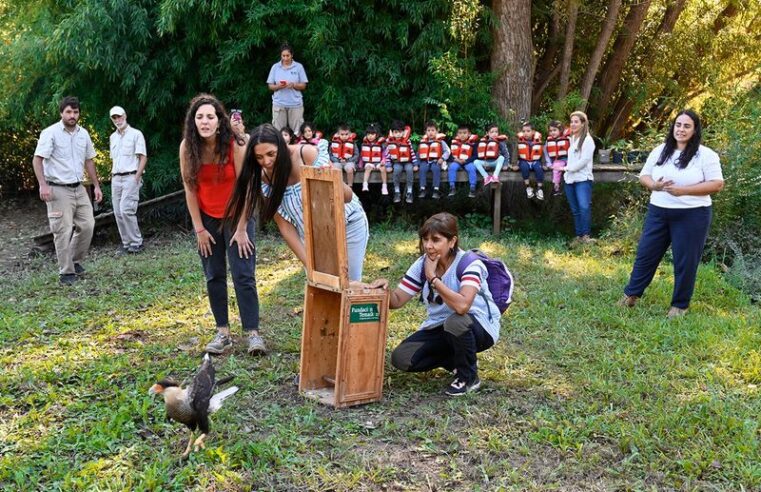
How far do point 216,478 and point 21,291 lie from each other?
533 cm

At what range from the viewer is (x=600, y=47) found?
12.7 metres

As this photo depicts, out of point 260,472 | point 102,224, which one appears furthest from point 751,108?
point 102,224

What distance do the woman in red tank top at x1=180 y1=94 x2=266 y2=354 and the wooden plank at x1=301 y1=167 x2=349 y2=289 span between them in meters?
0.81

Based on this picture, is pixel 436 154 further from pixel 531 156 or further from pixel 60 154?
pixel 60 154

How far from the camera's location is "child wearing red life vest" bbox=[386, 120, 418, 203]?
11336 mm

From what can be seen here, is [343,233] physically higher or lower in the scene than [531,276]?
higher

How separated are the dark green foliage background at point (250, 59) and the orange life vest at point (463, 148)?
66cm

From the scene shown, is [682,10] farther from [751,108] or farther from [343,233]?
[343,233]

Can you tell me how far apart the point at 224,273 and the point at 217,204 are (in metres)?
0.54

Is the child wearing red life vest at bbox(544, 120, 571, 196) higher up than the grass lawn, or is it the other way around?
the child wearing red life vest at bbox(544, 120, 571, 196)

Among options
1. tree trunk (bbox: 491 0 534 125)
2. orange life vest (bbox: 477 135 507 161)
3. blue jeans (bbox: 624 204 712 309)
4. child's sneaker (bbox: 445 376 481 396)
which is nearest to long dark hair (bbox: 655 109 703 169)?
blue jeans (bbox: 624 204 712 309)

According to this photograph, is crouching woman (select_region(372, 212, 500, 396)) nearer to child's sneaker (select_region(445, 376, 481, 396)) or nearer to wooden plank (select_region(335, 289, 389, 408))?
child's sneaker (select_region(445, 376, 481, 396))

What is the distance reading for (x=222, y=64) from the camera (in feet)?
38.6

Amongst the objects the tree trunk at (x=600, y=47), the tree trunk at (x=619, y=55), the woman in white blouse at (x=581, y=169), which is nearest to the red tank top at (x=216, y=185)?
the woman in white blouse at (x=581, y=169)
